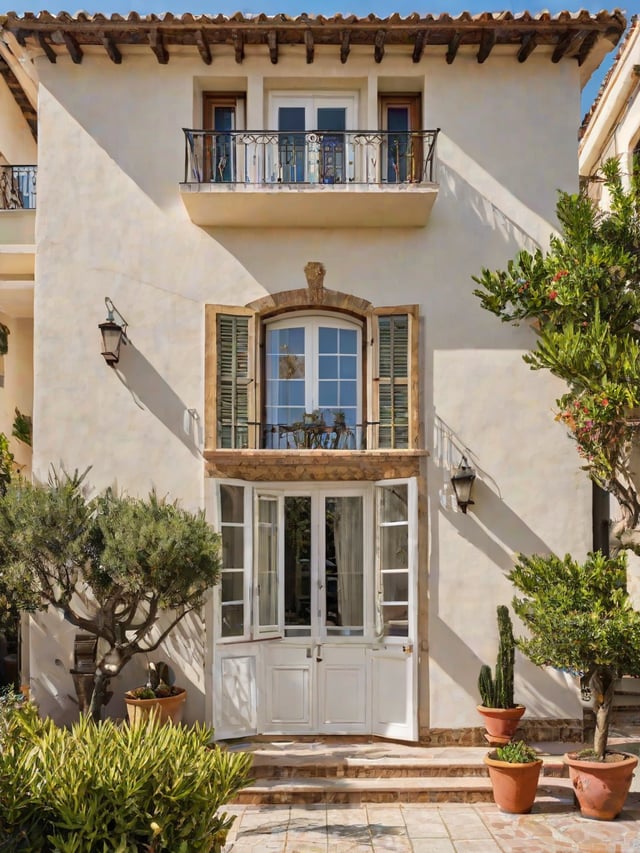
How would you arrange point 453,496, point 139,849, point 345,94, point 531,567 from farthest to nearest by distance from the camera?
point 345,94, point 453,496, point 531,567, point 139,849

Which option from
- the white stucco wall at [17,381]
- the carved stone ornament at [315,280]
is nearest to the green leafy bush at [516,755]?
the carved stone ornament at [315,280]

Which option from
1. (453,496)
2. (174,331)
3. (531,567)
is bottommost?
(531,567)

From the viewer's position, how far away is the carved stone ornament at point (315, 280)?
32.6 feet

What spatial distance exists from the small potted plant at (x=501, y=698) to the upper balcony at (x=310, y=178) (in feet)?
16.3

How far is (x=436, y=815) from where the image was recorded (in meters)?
8.12

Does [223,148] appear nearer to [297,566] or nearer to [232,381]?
[232,381]

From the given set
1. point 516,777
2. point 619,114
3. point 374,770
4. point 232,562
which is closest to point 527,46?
point 619,114

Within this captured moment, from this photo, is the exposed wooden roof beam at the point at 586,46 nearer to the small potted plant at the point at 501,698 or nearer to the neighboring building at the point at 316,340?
the neighboring building at the point at 316,340

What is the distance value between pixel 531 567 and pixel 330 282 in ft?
13.4

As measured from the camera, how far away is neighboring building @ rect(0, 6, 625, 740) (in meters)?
9.65

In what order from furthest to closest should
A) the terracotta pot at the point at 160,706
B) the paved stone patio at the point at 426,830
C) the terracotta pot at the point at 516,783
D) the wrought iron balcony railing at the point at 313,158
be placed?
1. the wrought iron balcony railing at the point at 313,158
2. the terracotta pot at the point at 160,706
3. the terracotta pot at the point at 516,783
4. the paved stone patio at the point at 426,830

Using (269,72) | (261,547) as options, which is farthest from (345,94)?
(261,547)

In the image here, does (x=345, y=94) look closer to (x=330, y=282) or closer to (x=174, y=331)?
(x=330, y=282)

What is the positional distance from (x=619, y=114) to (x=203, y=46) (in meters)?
6.78
